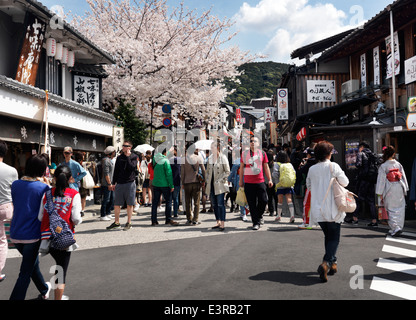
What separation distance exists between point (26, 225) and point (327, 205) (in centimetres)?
378

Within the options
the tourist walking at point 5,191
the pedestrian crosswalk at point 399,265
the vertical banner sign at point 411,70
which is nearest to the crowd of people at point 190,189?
the tourist walking at point 5,191

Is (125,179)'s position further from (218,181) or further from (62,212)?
(62,212)

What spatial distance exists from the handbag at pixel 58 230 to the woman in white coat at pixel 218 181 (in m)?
5.28

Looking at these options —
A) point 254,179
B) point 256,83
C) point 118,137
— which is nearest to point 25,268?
point 254,179

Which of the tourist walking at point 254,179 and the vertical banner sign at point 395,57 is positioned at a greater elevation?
the vertical banner sign at point 395,57

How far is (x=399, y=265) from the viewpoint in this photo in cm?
581

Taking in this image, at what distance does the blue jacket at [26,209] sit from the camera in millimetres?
4094

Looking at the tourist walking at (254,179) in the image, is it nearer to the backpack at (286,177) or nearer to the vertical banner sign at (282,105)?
the backpack at (286,177)

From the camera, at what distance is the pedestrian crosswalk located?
15.1ft

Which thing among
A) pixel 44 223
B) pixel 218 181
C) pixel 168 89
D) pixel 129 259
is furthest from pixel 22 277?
pixel 168 89

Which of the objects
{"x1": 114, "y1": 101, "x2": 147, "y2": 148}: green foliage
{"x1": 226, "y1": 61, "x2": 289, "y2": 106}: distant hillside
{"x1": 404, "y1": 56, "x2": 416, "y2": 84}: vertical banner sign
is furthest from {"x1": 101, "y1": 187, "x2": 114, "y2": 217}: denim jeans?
{"x1": 226, "y1": 61, "x2": 289, "y2": 106}: distant hillside

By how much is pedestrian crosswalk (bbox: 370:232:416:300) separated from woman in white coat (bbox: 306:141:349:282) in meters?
0.63

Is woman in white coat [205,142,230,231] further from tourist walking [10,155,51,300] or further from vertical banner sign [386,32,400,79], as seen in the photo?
vertical banner sign [386,32,400,79]

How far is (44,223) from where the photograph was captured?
414 cm
